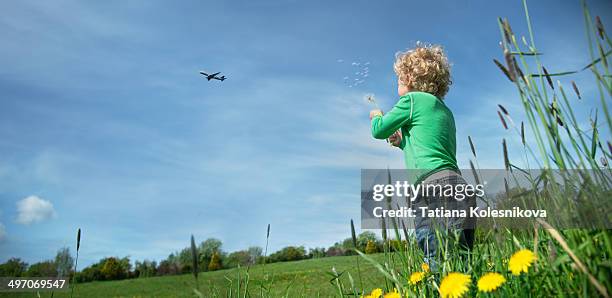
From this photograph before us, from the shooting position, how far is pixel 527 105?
141cm

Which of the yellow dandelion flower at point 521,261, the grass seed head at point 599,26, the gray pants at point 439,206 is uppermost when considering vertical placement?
the grass seed head at point 599,26

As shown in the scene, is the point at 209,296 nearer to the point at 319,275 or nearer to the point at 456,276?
the point at 456,276

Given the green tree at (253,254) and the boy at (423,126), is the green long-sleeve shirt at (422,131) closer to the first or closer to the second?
the boy at (423,126)

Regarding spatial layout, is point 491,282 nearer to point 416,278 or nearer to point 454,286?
point 454,286

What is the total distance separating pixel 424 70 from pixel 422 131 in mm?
721

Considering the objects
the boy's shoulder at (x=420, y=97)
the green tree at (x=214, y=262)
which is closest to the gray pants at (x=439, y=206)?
the boy's shoulder at (x=420, y=97)

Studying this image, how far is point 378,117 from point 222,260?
1.89m

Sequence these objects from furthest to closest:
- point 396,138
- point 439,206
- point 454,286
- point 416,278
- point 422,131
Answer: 1. point 396,138
2. point 422,131
3. point 439,206
4. point 416,278
5. point 454,286

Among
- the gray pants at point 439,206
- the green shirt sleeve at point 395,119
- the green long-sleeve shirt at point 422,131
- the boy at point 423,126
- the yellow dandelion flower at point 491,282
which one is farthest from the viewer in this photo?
the green shirt sleeve at point 395,119

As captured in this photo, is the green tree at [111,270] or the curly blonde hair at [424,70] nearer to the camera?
the curly blonde hair at [424,70]

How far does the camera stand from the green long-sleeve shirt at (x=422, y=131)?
371 centimetres

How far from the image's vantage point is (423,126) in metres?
3.83

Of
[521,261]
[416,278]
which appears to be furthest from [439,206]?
[521,261]

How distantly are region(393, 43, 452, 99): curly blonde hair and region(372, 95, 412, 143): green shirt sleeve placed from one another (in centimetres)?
41
